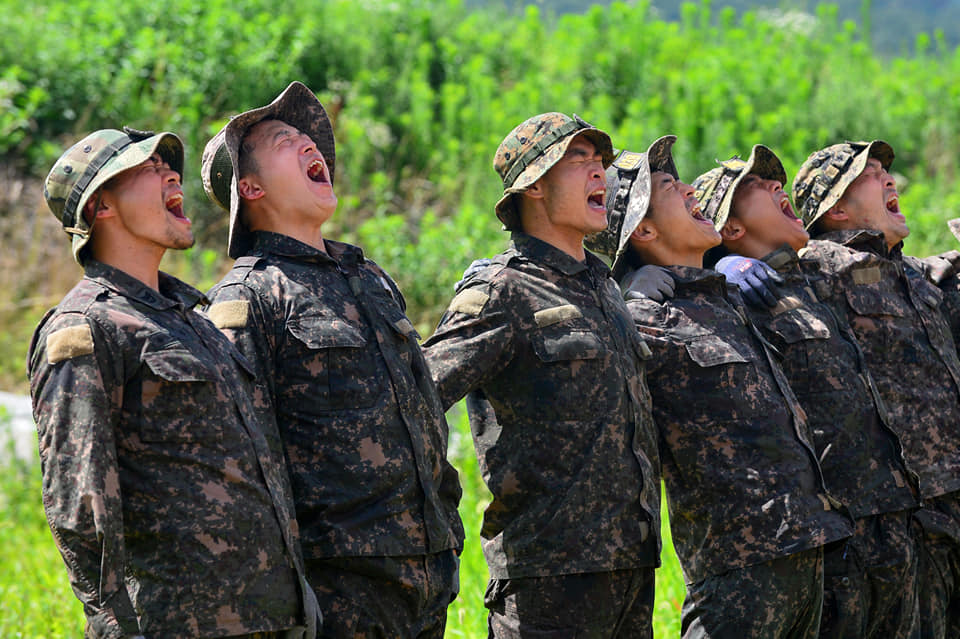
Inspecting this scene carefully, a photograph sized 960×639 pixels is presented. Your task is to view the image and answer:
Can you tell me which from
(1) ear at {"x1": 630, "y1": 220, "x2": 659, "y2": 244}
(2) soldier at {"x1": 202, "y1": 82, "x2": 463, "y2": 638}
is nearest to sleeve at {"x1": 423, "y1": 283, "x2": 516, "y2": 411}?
(2) soldier at {"x1": 202, "y1": 82, "x2": 463, "y2": 638}

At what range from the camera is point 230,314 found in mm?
3367

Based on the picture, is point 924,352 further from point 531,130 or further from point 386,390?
point 386,390

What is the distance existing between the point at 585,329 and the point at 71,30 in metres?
9.51

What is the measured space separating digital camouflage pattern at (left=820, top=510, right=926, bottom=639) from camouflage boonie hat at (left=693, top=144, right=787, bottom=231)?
1.49 metres

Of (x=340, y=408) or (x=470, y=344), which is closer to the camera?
(x=340, y=408)

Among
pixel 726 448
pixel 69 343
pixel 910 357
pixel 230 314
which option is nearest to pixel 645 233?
pixel 726 448

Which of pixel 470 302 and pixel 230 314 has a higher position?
pixel 230 314

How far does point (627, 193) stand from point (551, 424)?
1.23m

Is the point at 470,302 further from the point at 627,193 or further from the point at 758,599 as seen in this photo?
the point at 758,599

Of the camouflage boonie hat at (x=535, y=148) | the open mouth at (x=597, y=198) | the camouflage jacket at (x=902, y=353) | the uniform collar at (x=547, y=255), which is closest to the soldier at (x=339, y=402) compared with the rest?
the uniform collar at (x=547, y=255)

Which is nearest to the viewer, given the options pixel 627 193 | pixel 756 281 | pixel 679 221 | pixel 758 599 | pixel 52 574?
pixel 758 599

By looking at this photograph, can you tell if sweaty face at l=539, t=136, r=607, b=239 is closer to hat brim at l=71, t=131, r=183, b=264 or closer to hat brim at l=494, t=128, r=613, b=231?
hat brim at l=494, t=128, r=613, b=231

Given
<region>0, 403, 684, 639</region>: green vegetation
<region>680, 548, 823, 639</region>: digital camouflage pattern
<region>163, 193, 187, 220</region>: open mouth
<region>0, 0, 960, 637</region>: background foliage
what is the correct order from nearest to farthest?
1. <region>163, 193, 187, 220</region>: open mouth
2. <region>680, 548, 823, 639</region>: digital camouflage pattern
3. <region>0, 403, 684, 639</region>: green vegetation
4. <region>0, 0, 960, 637</region>: background foliage

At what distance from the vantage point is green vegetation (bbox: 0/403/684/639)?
218 inches
